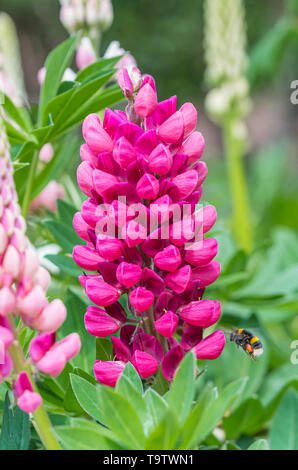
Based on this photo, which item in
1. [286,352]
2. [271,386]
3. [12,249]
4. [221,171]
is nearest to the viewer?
[12,249]

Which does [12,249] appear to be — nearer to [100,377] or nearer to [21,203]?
[100,377]

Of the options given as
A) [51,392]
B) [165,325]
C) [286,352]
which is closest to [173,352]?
[165,325]

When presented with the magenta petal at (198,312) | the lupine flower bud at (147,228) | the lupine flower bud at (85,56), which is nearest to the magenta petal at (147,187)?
the lupine flower bud at (147,228)

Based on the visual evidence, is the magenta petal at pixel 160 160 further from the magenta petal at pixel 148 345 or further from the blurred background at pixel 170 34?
the blurred background at pixel 170 34

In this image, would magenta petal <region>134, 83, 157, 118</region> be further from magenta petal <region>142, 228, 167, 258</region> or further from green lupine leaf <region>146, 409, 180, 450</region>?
green lupine leaf <region>146, 409, 180, 450</region>

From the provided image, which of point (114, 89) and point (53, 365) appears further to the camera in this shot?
point (114, 89)

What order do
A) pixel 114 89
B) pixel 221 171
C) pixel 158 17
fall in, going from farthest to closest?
pixel 158 17
pixel 221 171
pixel 114 89
